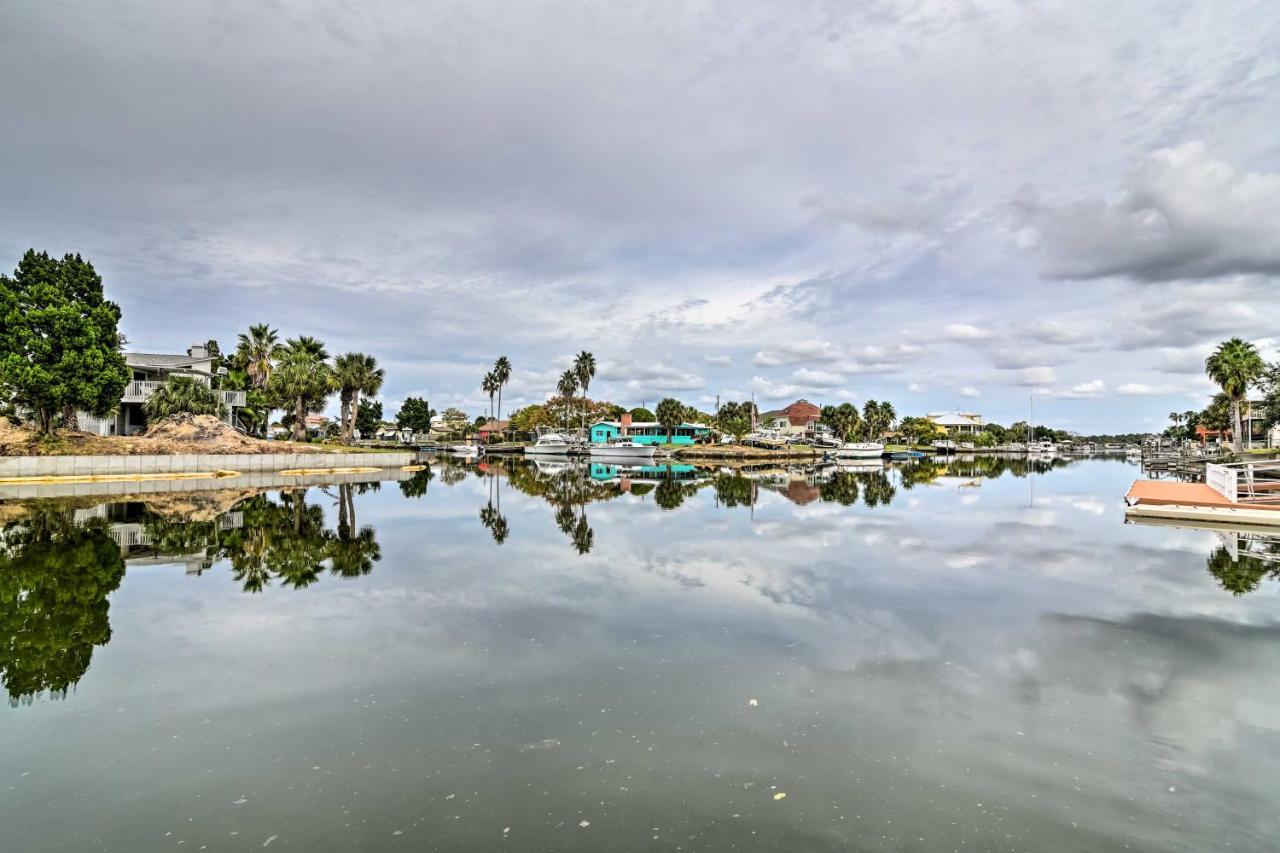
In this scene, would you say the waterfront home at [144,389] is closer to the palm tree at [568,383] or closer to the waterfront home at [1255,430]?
the palm tree at [568,383]

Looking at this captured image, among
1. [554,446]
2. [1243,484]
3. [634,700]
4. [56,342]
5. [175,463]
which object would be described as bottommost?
[634,700]

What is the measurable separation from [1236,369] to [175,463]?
78.1m

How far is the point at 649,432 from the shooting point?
323 ft

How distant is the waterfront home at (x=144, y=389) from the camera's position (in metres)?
45.5

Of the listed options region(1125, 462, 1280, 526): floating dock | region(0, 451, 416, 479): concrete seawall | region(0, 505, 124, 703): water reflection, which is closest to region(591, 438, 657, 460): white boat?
region(0, 451, 416, 479): concrete seawall

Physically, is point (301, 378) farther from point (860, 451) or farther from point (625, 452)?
point (860, 451)

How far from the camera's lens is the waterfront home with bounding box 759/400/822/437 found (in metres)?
139

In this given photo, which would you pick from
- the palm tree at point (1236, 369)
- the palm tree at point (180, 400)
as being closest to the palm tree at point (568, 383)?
the palm tree at point (180, 400)

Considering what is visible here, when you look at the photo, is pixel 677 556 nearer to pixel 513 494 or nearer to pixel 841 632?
pixel 841 632

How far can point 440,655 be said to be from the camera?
358 inches

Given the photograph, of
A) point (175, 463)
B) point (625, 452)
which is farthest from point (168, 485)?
point (625, 452)

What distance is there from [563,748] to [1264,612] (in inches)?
A: 508

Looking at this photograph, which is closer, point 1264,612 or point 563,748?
point 563,748

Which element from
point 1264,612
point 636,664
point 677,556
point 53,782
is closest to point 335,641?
point 53,782
